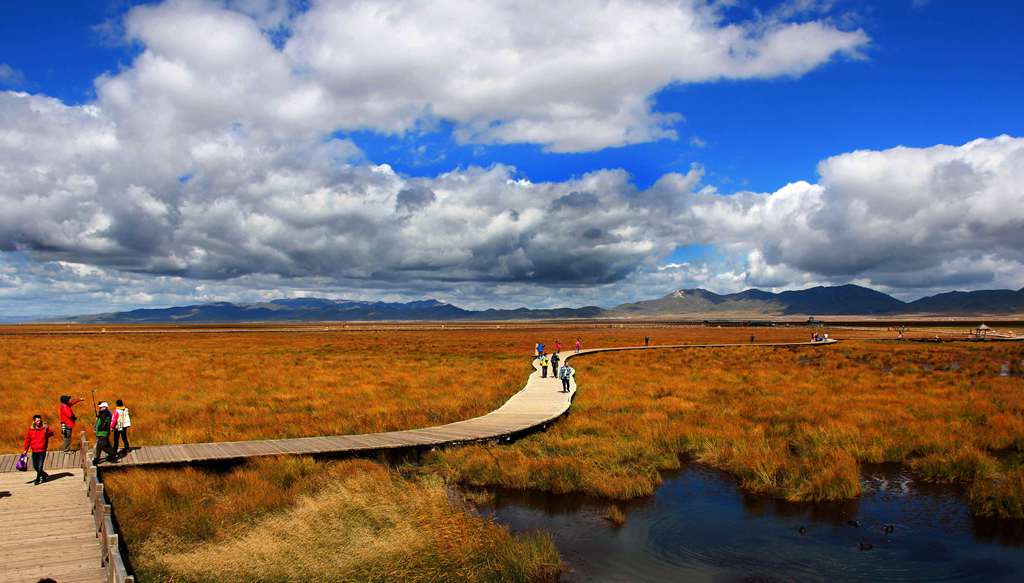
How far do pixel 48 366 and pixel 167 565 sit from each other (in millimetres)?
Result: 44634

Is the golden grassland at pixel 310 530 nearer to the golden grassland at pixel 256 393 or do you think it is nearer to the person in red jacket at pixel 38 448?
the person in red jacket at pixel 38 448

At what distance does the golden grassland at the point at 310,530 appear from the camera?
11.5m

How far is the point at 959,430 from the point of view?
22.0m

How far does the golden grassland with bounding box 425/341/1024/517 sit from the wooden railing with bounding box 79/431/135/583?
8.44 metres

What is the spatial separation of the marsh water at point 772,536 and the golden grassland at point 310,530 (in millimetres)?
1504

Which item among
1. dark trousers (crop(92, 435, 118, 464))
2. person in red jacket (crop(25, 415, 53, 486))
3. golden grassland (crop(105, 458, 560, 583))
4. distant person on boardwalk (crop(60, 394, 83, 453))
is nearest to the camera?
golden grassland (crop(105, 458, 560, 583))

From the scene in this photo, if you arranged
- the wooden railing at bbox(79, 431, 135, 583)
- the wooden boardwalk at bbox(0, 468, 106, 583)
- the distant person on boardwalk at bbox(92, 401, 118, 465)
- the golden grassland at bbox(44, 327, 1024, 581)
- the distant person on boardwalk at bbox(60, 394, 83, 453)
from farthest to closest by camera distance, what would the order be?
the distant person on boardwalk at bbox(60, 394, 83, 453)
the distant person on boardwalk at bbox(92, 401, 118, 465)
the golden grassland at bbox(44, 327, 1024, 581)
the wooden boardwalk at bbox(0, 468, 106, 583)
the wooden railing at bbox(79, 431, 135, 583)

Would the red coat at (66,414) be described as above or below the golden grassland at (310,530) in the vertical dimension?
above

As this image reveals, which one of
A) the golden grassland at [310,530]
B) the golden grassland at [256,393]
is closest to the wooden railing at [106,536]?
the golden grassland at [310,530]

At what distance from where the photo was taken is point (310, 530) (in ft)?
42.0

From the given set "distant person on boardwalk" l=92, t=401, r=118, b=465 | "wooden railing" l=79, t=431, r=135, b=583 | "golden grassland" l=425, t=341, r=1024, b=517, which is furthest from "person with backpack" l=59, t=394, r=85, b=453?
"golden grassland" l=425, t=341, r=1024, b=517

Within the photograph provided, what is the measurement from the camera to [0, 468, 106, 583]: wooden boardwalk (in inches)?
388

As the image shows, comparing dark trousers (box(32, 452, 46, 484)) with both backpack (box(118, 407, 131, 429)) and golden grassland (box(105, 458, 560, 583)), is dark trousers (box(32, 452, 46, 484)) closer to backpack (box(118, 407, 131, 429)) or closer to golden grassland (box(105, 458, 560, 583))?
golden grassland (box(105, 458, 560, 583))

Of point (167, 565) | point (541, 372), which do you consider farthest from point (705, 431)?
point (541, 372)
